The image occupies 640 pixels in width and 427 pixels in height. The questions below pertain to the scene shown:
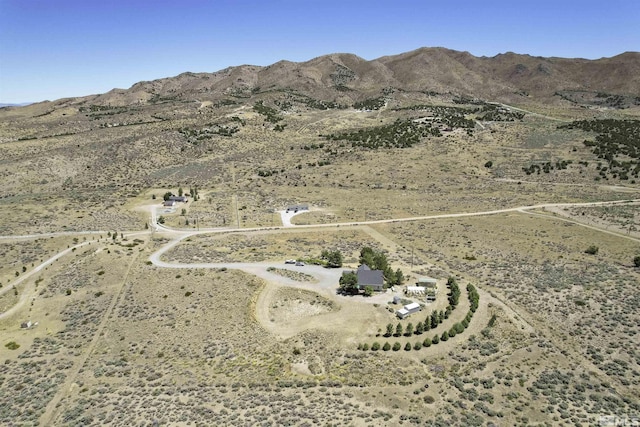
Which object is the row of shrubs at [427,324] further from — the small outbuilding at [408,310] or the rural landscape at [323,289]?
the small outbuilding at [408,310]

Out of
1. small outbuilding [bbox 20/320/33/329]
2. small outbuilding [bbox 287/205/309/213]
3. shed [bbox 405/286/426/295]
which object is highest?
small outbuilding [bbox 287/205/309/213]

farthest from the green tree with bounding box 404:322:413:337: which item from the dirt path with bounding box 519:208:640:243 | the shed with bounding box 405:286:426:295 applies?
the dirt path with bounding box 519:208:640:243

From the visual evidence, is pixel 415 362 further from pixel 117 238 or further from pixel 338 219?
pixel 117 238

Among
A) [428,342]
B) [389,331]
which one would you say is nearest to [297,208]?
[389,331]

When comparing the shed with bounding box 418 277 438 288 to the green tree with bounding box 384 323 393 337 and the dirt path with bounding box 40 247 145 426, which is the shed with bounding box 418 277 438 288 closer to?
the green tree with bounding box 384 323 393 337

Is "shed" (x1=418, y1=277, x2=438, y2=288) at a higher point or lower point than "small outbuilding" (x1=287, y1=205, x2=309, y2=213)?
lower

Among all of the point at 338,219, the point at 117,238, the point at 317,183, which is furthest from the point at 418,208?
the point at 117,238

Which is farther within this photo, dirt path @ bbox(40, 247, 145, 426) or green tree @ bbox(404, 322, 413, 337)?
green tree @ bbox(404, 322, 413, 337)
